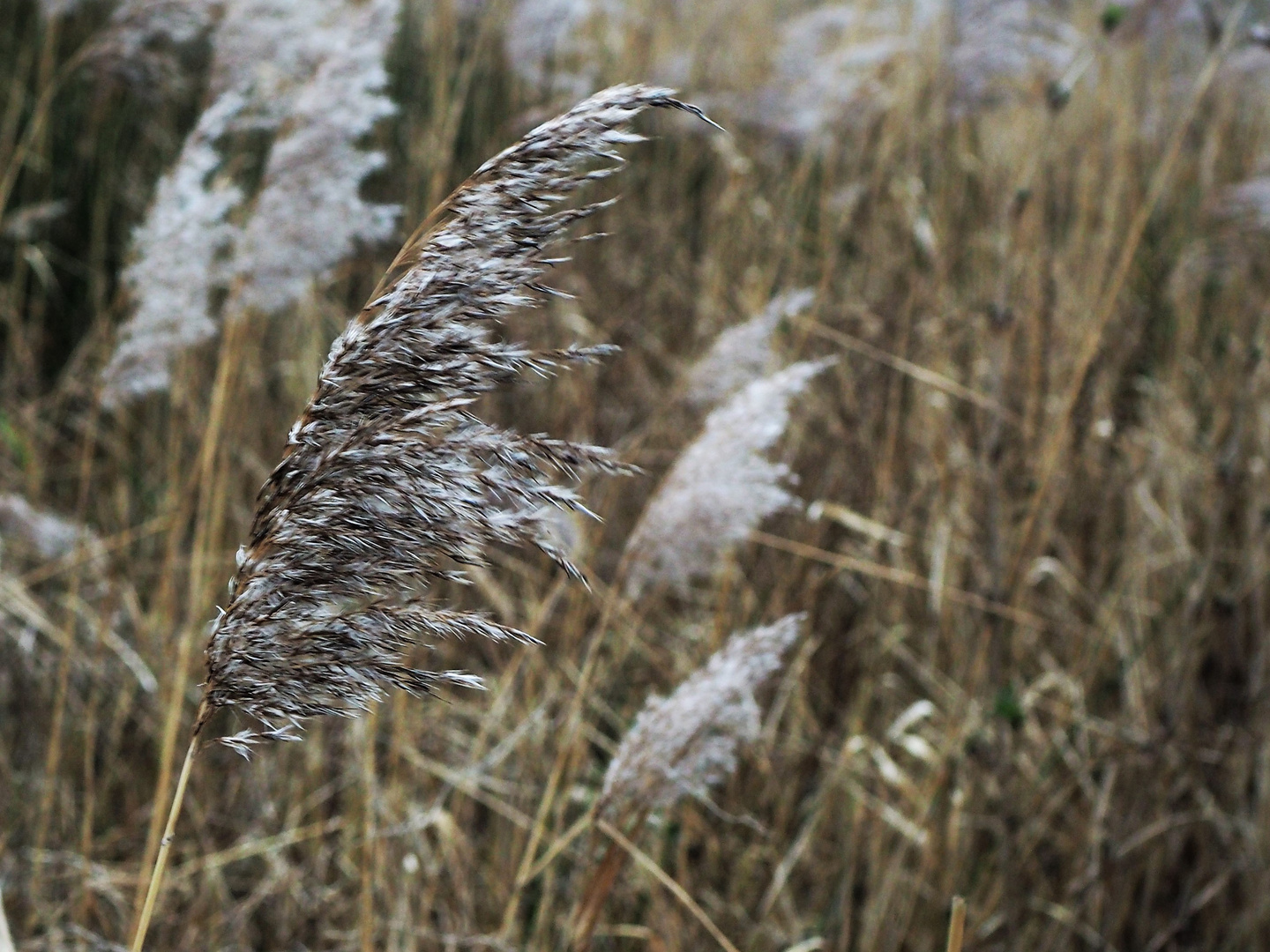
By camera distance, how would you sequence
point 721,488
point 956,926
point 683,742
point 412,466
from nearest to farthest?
1. point 412,466
2. point 956,926
3. point 683,742
4. point 721,488

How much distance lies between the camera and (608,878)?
3.74 feet

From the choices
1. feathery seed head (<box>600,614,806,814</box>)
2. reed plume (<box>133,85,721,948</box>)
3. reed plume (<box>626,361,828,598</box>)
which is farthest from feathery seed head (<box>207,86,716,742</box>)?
reed plume (<box>626,361,828,598</box>)

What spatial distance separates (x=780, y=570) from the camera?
226cm

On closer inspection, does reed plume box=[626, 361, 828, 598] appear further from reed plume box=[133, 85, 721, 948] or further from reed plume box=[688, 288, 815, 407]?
reed plume box=[133, 85, 721, 948]

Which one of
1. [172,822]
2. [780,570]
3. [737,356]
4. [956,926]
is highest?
[737,356]

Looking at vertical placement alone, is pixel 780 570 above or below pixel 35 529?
below

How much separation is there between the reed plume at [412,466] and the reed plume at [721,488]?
56 cm

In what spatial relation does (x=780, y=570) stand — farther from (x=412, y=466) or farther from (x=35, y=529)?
(x=412, y=466)

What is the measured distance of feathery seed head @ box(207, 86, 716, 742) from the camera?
0.69m

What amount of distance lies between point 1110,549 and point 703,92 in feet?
7.92

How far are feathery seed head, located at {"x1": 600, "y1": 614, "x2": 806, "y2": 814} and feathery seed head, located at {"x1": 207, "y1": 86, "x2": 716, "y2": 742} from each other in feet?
1.35

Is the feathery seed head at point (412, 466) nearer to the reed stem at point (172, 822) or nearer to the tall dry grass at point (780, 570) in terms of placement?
the reed stem at point (172, 822)

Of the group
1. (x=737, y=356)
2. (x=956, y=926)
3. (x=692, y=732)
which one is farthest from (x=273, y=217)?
(x=956, y=926)

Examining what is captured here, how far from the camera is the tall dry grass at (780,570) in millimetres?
1637
